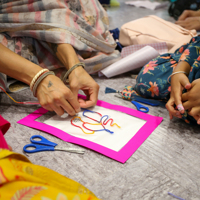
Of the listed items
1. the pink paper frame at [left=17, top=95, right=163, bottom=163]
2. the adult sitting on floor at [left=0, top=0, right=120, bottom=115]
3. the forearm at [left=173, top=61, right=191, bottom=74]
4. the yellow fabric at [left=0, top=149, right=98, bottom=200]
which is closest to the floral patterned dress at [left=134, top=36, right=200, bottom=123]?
the forearm at [left=173, top=61, right=191, bottom=74]

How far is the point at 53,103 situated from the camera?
707 mm

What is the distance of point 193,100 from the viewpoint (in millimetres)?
664

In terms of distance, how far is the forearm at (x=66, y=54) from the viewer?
0.87 meters

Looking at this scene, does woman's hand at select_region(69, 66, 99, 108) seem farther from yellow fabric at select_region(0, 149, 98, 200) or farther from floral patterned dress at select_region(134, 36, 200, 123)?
yellow fabric at select_region(0, 149, 98, 200)

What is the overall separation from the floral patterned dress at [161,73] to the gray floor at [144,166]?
14 centimetres

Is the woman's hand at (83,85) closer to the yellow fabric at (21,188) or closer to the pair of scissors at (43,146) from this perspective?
the pair of scissors at (43,146)

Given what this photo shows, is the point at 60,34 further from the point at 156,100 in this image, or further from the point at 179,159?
the point at 179,159

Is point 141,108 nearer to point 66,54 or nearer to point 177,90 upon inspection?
point 177,90

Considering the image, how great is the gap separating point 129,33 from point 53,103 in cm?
85

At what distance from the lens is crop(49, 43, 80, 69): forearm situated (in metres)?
0.87

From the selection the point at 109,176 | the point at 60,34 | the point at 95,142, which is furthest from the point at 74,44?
the point at 109,176

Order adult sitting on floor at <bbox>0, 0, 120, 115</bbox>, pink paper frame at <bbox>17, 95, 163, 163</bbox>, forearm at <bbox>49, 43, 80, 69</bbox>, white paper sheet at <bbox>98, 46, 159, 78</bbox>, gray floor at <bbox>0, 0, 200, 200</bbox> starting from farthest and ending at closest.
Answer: white paper sheet at <bbox>98, 46, 159, 78</bbox> → forearm at <bbox>49, 43, 80, 69</bbox> → adult sitting on floor at <bbox>0, 0, 120, 115</bbox> → pink paper frame at <bbox>17, 95, 163, 163</bbox> → gray floor at <bbox>0, 0, 200, 200</bbox>

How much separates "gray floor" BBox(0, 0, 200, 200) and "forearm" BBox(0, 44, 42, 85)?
0.18m

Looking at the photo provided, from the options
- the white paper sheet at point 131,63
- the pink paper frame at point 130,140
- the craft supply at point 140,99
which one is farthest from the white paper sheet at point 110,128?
the white paper sheet at point 131,63
